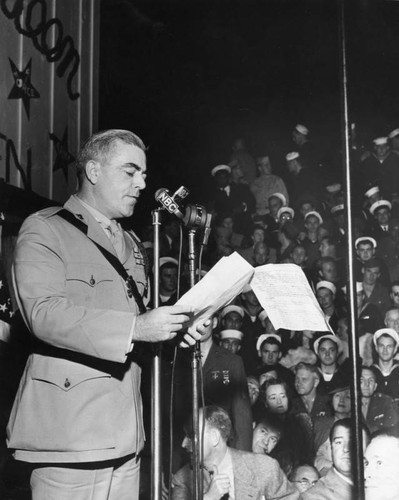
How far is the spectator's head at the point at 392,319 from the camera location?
15.9 ft

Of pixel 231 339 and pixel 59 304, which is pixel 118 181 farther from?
pixel 231 339

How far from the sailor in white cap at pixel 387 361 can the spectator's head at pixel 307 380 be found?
48 cm

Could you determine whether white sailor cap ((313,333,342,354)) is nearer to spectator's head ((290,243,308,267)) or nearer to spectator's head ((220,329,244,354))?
spectator's head ((220,329,244,354))

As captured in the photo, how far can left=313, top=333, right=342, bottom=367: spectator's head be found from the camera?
4.78 metres

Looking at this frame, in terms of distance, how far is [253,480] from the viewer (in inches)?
175

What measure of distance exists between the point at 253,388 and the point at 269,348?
348 mm

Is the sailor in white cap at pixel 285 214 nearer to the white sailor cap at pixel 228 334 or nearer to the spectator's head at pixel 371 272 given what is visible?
the spectator's head at pixel 371 272

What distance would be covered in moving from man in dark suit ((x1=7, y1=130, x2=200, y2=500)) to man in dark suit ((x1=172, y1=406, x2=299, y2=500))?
100 inches

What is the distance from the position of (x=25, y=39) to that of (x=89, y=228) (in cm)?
182

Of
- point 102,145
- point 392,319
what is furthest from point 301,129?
point 102,145

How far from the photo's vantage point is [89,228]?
2043 millimetres

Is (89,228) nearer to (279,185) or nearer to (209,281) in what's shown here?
(209,281)

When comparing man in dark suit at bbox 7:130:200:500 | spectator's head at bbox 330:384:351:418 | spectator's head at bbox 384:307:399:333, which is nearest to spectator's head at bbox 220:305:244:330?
spectator's head at bbox 330:384:351:418

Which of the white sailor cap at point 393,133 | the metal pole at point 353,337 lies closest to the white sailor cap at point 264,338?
the white sailor cap at point 393,133
